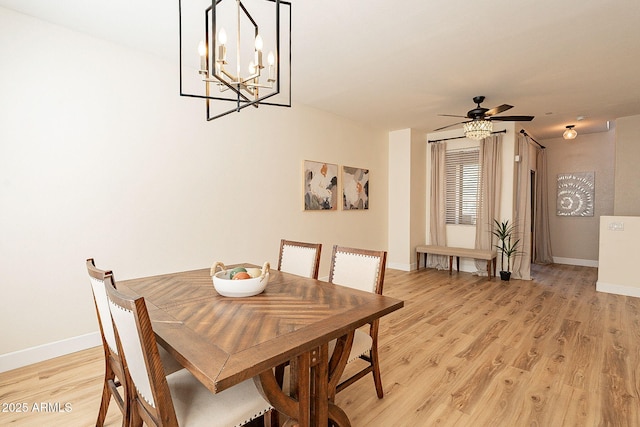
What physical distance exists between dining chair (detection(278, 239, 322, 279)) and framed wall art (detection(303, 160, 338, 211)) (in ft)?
6.05

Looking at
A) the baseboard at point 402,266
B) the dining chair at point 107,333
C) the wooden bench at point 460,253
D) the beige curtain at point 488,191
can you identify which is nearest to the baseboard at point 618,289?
the wooden bench at point 460,253

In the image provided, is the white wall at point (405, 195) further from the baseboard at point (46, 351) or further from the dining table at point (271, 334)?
the baseboard at point (46, 351)

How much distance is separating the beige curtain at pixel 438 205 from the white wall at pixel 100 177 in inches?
139

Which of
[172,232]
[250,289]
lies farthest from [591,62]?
[172,232]

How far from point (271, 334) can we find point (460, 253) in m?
4.82

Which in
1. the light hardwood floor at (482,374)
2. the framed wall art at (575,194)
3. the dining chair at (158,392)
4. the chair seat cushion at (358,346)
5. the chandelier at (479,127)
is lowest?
the light hardwood floor at (482,374)

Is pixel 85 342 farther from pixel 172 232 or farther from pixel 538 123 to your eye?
pixel 538 123

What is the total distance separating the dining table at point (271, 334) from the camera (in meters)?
1.04

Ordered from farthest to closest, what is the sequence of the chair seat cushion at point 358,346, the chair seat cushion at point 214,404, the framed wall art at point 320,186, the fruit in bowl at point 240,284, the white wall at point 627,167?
the white wall at point 627,167 < the framed wall art at point 320,186 < the chair seat cushion at point 358,346 < the fruit in bowl at point 240,284 < the chair seat cushion at point 214,404

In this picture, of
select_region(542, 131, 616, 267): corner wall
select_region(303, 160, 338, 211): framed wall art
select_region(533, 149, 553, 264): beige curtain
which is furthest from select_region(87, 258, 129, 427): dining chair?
select_region(542, 131, 616, 267): corner wall

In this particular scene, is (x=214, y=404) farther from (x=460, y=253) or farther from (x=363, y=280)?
(x=460, y=253)

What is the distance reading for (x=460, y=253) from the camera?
5.29 metres

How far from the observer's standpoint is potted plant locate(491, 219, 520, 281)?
16.8ft

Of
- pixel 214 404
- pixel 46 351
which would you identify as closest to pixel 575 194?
pixel 214 404
